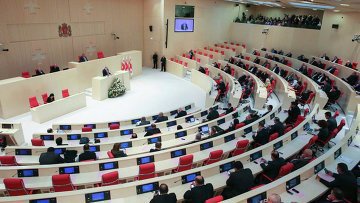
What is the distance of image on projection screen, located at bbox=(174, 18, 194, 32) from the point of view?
21.0 meters

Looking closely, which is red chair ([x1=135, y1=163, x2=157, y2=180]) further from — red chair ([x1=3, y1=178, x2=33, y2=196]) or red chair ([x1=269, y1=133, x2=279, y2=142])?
red chair ([x1=269, y1=133, x2=279, y2=142])

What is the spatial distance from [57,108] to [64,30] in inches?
233

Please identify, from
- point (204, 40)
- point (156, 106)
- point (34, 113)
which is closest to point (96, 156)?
point (34, 113)

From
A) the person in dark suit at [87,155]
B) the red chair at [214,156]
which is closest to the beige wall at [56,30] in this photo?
the person in dark suit at [87,155]

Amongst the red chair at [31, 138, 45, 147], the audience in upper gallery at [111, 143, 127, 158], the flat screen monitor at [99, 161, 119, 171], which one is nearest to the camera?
the flat screen monitor at [99, 161, 119, 171]

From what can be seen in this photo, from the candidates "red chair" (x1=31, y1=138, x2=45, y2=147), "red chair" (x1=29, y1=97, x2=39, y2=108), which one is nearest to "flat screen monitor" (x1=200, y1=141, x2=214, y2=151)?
"red chair" (x1=31, y1=138, x2=45, y2=147)

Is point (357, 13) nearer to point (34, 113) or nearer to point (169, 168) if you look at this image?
point (169, 168)

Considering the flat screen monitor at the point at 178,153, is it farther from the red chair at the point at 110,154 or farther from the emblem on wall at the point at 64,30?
the emblem on wall at the point at 64,30

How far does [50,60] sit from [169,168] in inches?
471

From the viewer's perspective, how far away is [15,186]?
5.59m

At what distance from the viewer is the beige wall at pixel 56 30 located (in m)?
13.5

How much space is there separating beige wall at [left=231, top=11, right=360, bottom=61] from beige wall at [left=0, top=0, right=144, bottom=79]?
9819 mm

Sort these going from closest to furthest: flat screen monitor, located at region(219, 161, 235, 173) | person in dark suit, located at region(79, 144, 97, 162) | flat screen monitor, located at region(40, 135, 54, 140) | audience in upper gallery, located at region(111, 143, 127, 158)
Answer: flat screen monitor, located at region(219, 161, 235, 173)
person in dark suit, located at region(79, 144, 97, 162)
audience in upper gallery, located at region(111, 143, 127, 158)
flat screen monitor, located at region(40, 135, 54, 140)

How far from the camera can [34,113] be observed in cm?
1130
